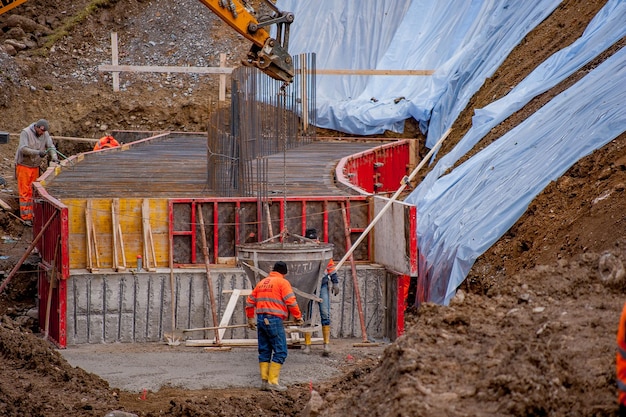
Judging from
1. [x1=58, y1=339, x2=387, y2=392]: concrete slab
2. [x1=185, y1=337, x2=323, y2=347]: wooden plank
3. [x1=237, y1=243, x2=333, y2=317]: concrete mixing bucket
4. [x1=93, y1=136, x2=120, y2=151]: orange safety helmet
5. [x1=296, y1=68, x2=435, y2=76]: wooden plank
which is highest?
[x1=296, y1=68, x2=435, y2=76]: wooden plank

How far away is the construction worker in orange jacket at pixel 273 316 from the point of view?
11.8 meters

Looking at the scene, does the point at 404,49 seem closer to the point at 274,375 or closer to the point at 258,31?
the point at 258,31

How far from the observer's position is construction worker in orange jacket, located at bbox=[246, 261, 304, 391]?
464 inches

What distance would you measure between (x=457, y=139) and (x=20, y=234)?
30.2 feet

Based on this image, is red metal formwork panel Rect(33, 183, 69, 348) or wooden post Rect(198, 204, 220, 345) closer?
red metal formwork panel Rect(33, 183, 69, 348)

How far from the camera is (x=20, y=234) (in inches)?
834

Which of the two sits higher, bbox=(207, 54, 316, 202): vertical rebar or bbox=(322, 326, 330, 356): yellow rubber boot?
bbox=(207, 54, 316, 202): vertical rebar

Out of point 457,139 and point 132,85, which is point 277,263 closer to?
point 457,139

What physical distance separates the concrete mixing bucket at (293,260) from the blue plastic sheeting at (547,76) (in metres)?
6.06

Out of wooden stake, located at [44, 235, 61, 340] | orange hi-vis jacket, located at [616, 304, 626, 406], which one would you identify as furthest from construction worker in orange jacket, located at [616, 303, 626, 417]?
wooden stake, located at [44, 235, 61, 340]

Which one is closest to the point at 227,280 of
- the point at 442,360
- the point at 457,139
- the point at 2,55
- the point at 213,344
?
the point at 213,344

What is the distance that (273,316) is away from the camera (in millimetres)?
11789

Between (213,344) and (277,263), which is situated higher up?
(277,263)

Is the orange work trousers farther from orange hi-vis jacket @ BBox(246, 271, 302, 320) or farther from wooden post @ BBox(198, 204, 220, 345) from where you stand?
orange hi-vis jacket @ BBox(246, 271, 302, 320)
